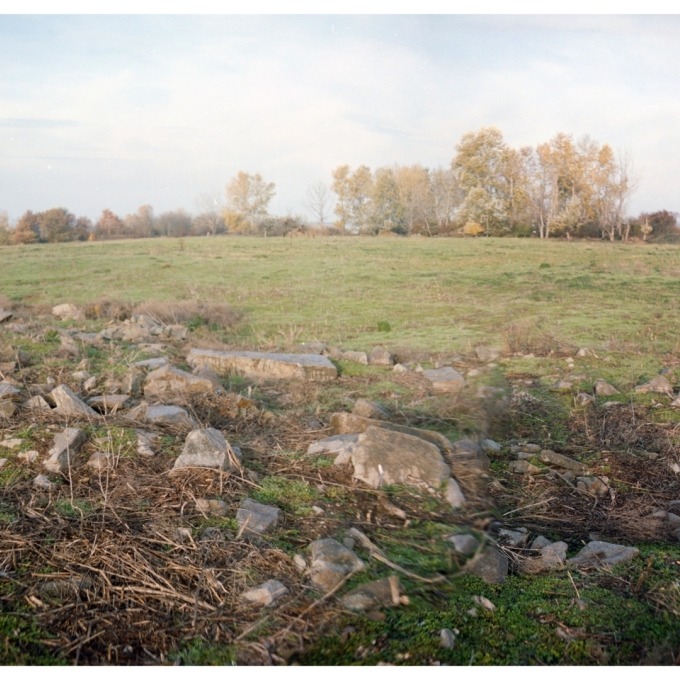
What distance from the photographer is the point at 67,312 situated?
8.81 m

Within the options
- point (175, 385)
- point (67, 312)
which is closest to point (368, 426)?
point (175, 385)

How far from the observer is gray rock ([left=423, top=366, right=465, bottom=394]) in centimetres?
566

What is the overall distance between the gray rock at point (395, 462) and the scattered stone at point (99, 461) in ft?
4.44

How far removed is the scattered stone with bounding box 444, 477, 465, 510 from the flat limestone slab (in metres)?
2.24

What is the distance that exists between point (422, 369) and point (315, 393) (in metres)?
1.30

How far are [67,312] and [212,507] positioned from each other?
6.47m

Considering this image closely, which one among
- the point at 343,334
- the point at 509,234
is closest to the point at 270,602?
the point at 343,334

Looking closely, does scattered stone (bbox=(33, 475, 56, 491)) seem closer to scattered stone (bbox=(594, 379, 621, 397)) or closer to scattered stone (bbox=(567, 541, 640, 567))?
scattered stone (bbox=(567, 541, 640, 567))

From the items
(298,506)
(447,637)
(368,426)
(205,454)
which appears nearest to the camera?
(447,637)

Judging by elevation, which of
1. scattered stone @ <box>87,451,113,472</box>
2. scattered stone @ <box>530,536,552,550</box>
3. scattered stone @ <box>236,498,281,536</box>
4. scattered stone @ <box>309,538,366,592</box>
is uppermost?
scattered stone @ <box>87,451,113,472</box>

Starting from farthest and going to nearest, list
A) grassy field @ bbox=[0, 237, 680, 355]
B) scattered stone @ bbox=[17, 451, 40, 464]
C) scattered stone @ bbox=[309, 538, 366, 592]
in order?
grassy field @ bbox=[0, 237, 680, 355]
scattered stone @ bbox=[17, 451, 40, 464]
scattered stone @ bbox=[309, 538, 366, 592]

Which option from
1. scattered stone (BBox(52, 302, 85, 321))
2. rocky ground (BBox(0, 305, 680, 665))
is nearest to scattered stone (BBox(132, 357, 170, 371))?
→ rocky ground (BBox(0, 305, 680, 665))

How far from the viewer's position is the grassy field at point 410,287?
7.16 m

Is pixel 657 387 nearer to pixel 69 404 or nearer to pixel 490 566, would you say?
pixel 490 566
